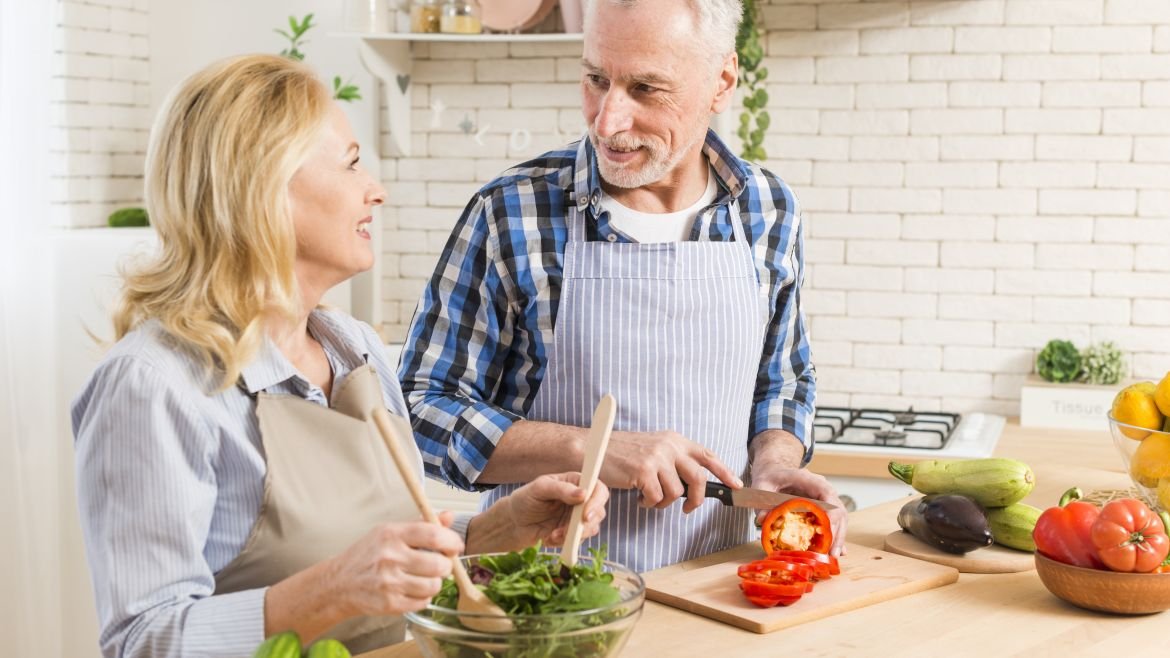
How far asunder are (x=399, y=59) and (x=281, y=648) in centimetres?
297

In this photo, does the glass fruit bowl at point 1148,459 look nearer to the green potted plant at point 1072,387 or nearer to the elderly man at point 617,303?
the elderly man at point 617,303

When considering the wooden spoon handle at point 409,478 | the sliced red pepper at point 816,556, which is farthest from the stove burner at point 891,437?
the wooden spoon handle at point 409,478

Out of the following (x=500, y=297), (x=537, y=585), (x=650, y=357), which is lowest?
(x=537, y=585)

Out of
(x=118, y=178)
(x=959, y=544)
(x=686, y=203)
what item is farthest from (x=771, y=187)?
(x=118, y=178)

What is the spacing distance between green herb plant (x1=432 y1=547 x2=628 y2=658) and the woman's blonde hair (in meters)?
0.41

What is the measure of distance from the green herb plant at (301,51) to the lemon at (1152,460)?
8.37 ft

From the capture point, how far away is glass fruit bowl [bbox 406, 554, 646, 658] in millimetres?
1361

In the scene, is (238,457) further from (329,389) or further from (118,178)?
(118,178)

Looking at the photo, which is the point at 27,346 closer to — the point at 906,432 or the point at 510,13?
the point at 510,13

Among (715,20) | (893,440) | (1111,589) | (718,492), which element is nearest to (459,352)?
(718,492)

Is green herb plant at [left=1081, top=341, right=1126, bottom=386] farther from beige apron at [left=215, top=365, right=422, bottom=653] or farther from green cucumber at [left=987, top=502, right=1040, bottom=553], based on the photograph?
beige apron at [left=215, top=365, right=422, bottom=653]

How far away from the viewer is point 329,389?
1.82 meters

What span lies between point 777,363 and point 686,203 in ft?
1.23

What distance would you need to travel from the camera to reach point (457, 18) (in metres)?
3.78
